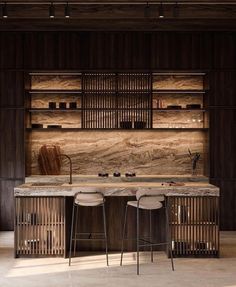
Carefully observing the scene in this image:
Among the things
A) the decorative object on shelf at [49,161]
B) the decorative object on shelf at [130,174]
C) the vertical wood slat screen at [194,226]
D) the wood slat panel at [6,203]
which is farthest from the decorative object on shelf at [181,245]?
the wood slat panel at [6,203]

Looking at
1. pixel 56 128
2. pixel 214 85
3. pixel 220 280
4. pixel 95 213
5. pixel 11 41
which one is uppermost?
pixel 11 41

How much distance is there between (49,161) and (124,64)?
6.57ft

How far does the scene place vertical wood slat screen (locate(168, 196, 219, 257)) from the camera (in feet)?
22.8

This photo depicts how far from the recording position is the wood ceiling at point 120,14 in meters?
8.62

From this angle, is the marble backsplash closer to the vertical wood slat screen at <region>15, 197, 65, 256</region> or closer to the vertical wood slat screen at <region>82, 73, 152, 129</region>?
the vertical wood slat screen at <region>82, 73, 152, 129</region>

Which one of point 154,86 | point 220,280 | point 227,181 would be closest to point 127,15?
point 154,86

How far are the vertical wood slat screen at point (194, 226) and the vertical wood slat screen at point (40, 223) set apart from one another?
1.35 metres

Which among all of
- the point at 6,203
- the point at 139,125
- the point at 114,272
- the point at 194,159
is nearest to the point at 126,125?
the point at 139,125

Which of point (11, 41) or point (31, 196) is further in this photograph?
point (11, 41)

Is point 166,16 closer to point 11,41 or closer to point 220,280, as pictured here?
point 11,41

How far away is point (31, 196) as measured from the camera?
697 centimetres

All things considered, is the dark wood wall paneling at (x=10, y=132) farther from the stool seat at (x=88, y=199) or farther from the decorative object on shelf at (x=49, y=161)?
→ the stool seat at (x=88, y=199)

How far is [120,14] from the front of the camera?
871cm

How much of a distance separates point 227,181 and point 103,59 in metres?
2.79
